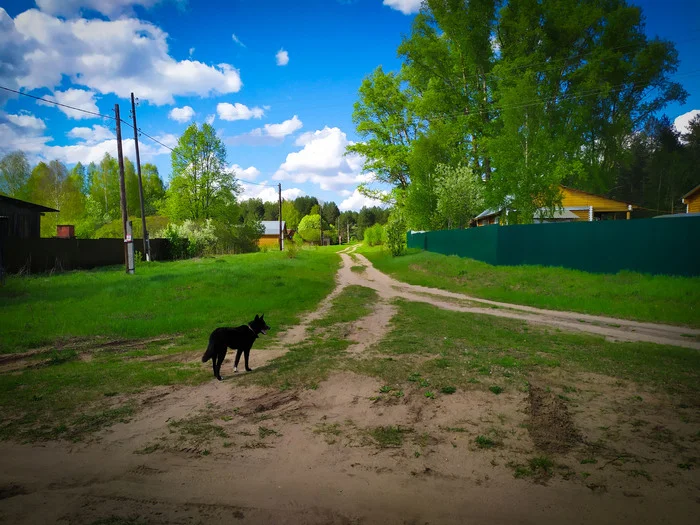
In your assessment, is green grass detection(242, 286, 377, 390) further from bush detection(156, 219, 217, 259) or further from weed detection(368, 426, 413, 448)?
bush detection(156, 219, 217, 259)

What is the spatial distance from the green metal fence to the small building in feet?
94.8

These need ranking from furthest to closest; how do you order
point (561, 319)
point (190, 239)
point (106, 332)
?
point (190, 239) < point (561, 319) < point (106, 332)

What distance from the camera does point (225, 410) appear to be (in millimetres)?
5051

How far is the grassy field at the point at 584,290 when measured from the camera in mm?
12680

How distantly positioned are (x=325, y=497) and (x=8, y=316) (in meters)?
11.7

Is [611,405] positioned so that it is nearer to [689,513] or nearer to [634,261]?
[689,513]

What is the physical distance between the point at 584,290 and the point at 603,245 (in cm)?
319

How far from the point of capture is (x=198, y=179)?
4769cm

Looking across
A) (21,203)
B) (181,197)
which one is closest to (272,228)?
(181,197)

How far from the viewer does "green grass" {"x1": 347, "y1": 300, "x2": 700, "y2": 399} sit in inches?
242

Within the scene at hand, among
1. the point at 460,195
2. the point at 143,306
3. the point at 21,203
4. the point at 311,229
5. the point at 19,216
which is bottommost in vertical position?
the point at 143,306

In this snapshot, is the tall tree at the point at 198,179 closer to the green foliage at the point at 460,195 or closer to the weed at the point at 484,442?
the green foliage at the point at 460,195

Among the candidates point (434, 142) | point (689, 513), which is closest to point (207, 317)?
point (689, 513)

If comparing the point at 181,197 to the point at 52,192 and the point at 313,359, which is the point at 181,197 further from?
the point at 313,359
